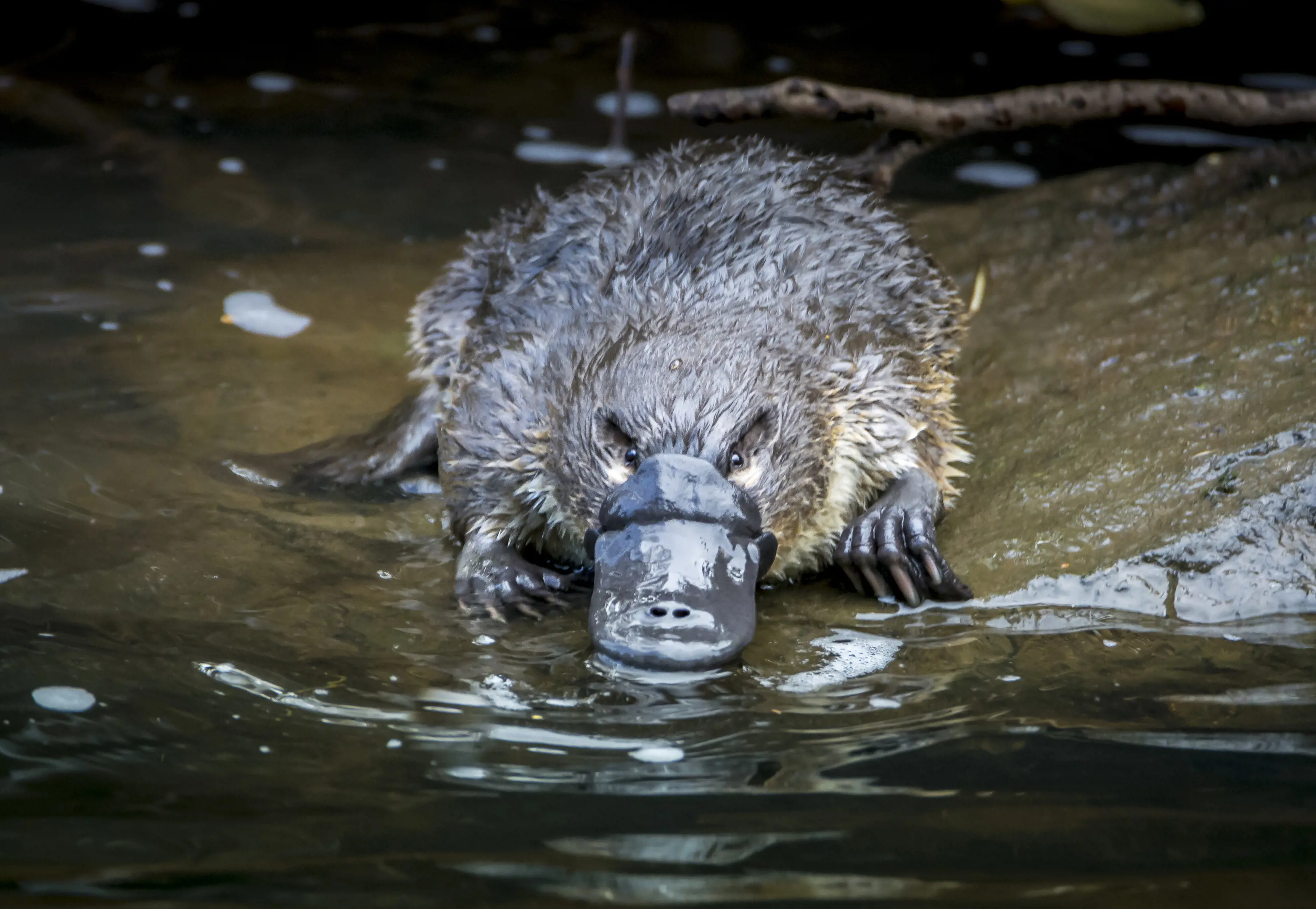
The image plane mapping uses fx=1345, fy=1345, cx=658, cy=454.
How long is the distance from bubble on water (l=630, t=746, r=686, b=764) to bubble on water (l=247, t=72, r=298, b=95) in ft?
16.8

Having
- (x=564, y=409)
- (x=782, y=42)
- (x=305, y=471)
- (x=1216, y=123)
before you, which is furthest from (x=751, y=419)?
(x=782, y=42)

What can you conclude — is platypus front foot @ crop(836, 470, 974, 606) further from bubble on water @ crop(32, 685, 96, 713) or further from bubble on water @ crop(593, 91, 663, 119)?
bubble on water @ crop(593, 91, 663, 119)

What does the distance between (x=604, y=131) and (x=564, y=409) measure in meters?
3.45

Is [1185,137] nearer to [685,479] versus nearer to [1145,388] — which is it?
[1145,388]

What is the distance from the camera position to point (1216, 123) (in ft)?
15.7

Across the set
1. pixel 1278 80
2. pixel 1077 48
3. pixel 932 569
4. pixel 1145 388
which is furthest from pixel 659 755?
pixel 1077 48

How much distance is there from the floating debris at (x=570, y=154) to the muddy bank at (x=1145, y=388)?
1459 millimetres

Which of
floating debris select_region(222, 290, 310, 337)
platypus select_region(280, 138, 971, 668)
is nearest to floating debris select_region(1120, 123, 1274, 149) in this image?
platypus select_region(280, 138, 971, 668)

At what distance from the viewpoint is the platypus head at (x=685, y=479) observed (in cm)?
241

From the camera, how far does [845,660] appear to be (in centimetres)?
252

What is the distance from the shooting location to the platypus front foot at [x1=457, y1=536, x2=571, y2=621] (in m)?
2.85

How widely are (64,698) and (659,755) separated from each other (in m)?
0.95

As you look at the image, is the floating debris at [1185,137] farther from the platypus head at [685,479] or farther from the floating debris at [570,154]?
the platypus head at [685,479]

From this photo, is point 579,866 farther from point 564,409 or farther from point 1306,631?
point 1306,631
